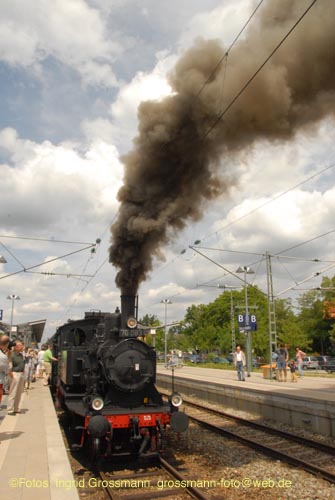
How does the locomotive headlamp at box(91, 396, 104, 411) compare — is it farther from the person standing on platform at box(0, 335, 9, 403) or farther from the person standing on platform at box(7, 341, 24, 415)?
the person standing on platform at box(7, 341, 24, 415)

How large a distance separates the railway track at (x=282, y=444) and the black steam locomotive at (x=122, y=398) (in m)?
1.95

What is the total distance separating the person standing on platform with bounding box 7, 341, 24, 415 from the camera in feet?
29.4

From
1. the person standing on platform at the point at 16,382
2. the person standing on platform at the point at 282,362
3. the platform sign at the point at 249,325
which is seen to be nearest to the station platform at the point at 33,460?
the person standing on platform at the point at 16,382

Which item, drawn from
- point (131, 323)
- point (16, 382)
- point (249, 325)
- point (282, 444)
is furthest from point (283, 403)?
point (249, 325)

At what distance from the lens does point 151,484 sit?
19.2ft

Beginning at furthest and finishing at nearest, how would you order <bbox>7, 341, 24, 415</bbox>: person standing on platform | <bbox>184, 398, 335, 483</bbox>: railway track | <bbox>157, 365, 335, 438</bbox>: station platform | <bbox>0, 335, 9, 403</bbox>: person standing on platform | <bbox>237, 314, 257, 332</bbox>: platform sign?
<bbox>237, 314, 257, 332</bbox>: platform sign, <bbox>157, 365, 335, 438</bbox>: station platform, <bbox>7, 341, 24, 415</bbox>: person standing on platform, <bbox>184, 398, 335, 483</bbox>: railway track, <bbox>0, 335, 9, 403</bbox>: person standing on platform

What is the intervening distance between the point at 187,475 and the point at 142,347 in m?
2.10

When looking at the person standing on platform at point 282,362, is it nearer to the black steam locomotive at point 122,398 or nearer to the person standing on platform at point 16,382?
the black steam locomotive at point 122,398

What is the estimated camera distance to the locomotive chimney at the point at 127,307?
7.50m

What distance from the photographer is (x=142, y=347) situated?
7.37 metres

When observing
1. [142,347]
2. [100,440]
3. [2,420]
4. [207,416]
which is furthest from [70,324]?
[207,416]

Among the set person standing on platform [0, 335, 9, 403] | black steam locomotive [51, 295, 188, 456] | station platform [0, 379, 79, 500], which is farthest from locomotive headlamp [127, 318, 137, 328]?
station platform [0, 379, 79, 500]

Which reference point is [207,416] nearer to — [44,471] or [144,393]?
[144,393]

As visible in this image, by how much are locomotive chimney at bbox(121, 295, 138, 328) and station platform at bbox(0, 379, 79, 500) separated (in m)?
2.14
